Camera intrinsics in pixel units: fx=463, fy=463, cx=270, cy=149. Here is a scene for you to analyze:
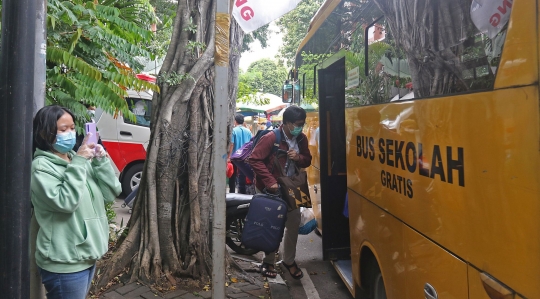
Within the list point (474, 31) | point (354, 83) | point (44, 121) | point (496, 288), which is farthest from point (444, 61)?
point (44, 121)

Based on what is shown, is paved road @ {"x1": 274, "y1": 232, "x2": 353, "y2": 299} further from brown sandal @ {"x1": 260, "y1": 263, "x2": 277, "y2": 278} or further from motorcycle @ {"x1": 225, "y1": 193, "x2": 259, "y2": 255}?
motorcycle @ {"x1": 225, "y1": 193, "x2": 259, "y2": 255}

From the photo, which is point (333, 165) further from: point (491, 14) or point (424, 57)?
point (491, 14)

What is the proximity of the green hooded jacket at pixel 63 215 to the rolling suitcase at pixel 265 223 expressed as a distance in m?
2.26

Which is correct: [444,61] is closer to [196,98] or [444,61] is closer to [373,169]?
[373,169]

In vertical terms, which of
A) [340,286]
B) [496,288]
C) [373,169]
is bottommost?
[340,286]

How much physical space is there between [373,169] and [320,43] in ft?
8.40

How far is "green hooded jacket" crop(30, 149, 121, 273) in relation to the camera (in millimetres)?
2346

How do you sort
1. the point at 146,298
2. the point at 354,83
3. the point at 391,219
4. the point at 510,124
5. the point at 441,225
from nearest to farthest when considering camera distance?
the point at 510,124, the point at 441,225, the point at 391,219, the point at 354,83, the point at 146,298

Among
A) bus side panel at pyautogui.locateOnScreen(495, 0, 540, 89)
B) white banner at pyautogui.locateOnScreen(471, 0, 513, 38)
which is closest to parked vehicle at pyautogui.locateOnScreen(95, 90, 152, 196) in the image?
→ white banner at pyautogui.locateOnScreen(471, 0, 513, 38)

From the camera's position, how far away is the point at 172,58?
504 cm

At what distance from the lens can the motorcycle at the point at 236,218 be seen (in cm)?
597

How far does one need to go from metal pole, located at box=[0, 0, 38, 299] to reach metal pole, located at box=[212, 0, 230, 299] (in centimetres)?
117

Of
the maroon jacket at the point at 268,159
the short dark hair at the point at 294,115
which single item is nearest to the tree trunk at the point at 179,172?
the maroon jacket at the point at 268,159

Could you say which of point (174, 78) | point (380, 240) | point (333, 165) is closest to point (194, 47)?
point (174, 78)
